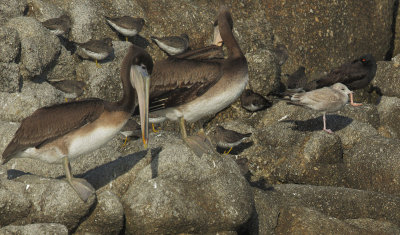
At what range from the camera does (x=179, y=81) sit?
9305 mm

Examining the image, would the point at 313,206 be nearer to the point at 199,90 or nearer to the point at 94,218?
the point at 199,90

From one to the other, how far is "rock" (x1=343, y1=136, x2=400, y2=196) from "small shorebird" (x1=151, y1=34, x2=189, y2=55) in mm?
4186

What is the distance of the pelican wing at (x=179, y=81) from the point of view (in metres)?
9.22

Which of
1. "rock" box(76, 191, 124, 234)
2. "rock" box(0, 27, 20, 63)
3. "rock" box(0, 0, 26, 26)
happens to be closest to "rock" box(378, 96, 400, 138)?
"rock" box(0, 27, 20, 63)

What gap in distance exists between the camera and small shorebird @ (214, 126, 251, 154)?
13.3m

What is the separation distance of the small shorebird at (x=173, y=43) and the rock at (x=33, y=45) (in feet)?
7.55

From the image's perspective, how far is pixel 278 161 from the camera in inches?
509

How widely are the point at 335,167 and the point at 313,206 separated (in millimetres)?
2088

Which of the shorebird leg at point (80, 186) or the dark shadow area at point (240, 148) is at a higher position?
the shorebird leg at point (80, 186)

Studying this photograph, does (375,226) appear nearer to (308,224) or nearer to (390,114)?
(308,224)

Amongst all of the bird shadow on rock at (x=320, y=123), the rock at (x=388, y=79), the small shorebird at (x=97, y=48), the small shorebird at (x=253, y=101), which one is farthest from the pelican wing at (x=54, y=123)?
the rock at (x=388, y=79)

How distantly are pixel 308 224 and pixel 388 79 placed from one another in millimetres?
9243

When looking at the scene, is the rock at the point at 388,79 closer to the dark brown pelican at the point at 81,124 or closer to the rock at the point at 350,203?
the rock at the point at 350,203

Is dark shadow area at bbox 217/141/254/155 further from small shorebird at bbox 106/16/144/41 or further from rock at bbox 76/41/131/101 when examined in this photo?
small shorebird at bbox 106/16/144/41
